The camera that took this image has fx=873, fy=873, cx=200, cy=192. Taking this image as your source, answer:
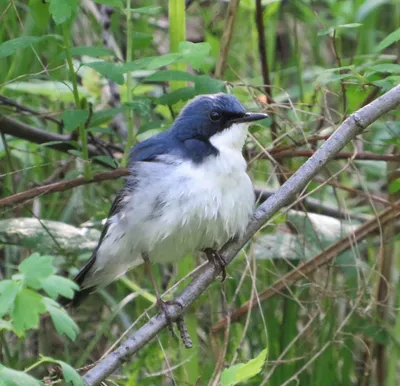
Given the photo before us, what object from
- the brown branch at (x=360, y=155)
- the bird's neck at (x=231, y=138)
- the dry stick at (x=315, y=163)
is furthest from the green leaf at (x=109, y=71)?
the brown branch at (x=360, y=155)

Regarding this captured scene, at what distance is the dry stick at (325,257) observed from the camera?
149 inches

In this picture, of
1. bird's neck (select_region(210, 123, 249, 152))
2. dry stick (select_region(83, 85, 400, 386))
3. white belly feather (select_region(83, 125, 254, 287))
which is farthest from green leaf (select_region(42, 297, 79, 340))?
bird's neck (select_region(210, 123, 249, 152))

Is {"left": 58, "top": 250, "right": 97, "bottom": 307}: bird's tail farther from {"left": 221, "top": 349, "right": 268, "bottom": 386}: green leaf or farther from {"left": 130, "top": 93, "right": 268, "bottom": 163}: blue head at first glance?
{"left": 221, "top": 349, "right": 268, "bottom": 386}: green leaf

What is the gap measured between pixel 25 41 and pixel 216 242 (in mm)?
976

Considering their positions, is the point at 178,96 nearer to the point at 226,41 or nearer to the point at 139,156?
the point at 139,156

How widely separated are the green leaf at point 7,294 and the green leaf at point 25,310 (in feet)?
0.06

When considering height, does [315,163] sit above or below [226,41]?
below

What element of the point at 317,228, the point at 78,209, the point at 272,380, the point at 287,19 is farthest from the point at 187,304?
the point at 287,19

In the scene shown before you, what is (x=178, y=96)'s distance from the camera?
3373mm

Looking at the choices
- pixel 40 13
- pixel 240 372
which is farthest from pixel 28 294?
pixel 40 13

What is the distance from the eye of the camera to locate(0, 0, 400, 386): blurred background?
11.1 ft

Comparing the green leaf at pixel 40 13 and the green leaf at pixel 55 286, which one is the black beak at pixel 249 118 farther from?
the green leaf at pixel 55 286

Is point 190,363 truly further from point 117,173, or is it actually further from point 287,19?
point 287,19

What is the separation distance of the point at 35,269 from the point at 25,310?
90 mm
